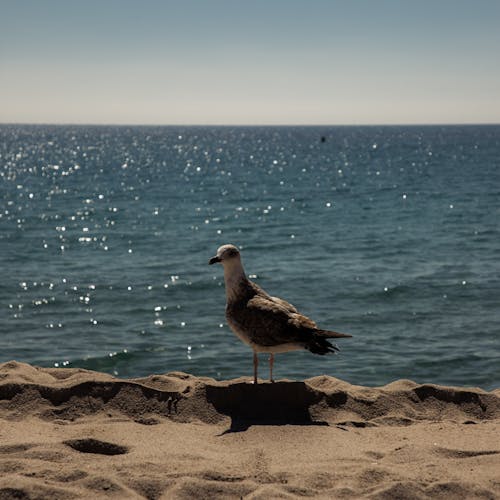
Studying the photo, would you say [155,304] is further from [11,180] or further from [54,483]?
[11,180]

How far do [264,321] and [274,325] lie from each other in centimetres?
11

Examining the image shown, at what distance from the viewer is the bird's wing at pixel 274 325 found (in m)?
7.69

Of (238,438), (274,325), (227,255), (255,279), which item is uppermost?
(227,255)

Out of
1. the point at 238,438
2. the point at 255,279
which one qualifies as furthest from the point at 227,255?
the point at 255,279

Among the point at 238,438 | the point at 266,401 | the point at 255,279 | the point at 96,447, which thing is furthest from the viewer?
the point at 255,279

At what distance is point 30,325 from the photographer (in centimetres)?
1717

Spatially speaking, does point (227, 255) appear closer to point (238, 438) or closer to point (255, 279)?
point (238, 438)

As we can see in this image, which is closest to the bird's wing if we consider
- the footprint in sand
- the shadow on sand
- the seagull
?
the seagull

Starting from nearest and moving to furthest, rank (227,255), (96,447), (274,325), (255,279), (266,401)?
(96,447), (266,401), (274,325), (227,255), (255,279)

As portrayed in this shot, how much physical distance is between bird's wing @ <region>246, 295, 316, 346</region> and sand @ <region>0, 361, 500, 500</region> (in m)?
0.47

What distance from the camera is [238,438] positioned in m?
6.82

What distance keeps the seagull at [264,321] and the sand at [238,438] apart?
1.41 ft

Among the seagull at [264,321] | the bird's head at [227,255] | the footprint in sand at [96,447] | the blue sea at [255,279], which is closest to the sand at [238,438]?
the footprint in sand at [96,447]

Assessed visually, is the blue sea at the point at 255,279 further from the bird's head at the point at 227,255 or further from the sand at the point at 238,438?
the bird's head at the point at 227,255
